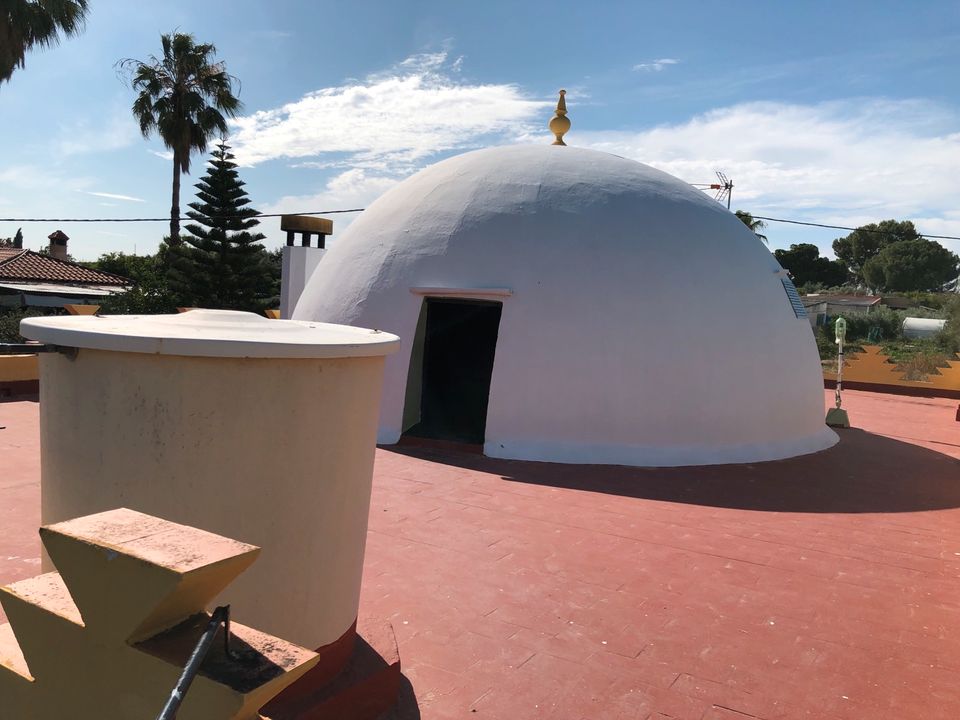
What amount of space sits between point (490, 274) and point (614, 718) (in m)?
6.04

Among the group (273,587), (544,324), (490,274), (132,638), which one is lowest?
(273,587)

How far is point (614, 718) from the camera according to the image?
135 inches

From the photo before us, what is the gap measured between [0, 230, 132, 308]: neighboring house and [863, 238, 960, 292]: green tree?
54845 mm

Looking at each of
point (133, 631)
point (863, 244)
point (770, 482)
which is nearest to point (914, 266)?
point (863, 244)

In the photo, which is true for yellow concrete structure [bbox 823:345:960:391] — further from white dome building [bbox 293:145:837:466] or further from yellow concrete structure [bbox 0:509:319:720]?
yellow concrete structure [bbox 0:509:319:720]

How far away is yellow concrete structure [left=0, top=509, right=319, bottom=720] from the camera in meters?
1.72

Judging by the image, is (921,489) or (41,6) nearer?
(921,489)

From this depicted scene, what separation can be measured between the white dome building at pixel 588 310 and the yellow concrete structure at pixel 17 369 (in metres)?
5.58

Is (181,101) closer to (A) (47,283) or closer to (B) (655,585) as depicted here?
(A) (47,283)

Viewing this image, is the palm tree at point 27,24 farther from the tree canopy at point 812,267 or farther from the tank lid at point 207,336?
the tree canopy at point 812,267

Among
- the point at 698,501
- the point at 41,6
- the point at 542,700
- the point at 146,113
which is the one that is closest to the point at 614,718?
the point at 542,700

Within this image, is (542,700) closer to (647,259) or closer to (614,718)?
(614,718)

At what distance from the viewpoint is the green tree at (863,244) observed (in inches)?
2461

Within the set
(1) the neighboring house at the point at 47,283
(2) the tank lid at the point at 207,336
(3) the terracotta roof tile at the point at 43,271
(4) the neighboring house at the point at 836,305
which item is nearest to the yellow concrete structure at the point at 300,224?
(1) the neighboring house at the point at 47,283
